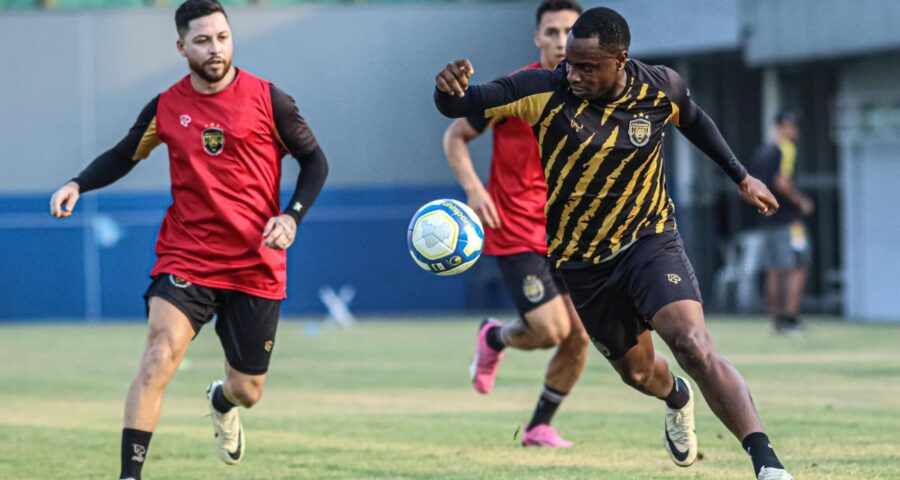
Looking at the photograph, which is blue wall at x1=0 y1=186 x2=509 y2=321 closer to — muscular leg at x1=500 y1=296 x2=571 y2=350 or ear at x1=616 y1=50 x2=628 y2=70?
→ muscular leg at x1=500 y1=296 x2=571 y2=350

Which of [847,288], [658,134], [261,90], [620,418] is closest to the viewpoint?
[658,134]

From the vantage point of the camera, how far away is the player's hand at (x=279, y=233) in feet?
24.3

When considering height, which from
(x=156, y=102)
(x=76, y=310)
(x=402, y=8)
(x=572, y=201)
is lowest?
(x=76, y=310)

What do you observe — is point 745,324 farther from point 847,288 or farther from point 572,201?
point 572,201

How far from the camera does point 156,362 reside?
732 centimetres

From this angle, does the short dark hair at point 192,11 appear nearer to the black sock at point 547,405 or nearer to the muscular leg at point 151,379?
the muscular leg at point 151,379

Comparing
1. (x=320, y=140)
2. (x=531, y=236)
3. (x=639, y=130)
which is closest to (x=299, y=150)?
(x=639, y=130)

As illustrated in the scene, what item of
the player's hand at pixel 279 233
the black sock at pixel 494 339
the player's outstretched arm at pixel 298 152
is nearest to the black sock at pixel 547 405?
the black sock at pixel 494 339

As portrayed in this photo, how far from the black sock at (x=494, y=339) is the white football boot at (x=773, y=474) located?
395 centimetres

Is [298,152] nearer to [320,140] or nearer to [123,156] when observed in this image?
[123,156]

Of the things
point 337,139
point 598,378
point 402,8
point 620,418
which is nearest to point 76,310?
point 337,139

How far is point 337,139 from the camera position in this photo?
33.6 metres

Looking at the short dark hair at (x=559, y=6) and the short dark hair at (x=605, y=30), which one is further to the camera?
the short dark hair at (x=559, y=6)

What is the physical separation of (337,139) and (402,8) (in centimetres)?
325
